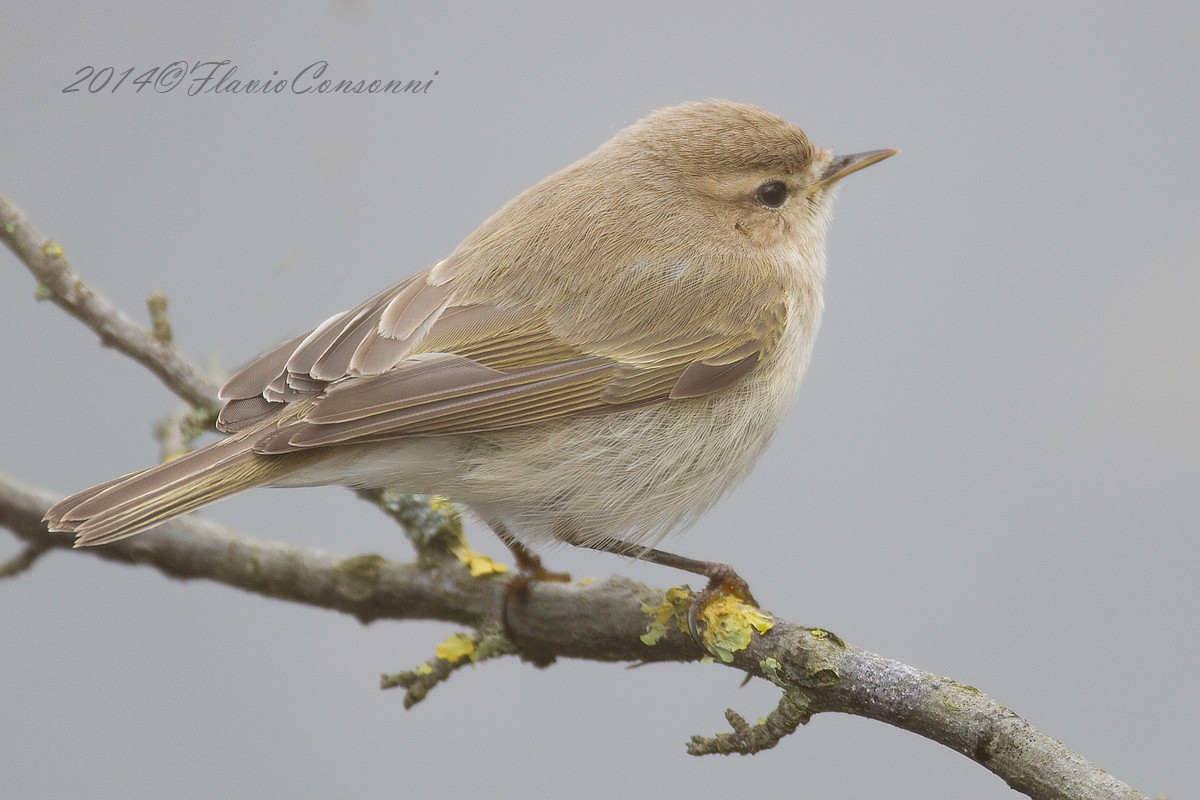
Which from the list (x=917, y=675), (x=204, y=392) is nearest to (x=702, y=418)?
(x=917, y=675)

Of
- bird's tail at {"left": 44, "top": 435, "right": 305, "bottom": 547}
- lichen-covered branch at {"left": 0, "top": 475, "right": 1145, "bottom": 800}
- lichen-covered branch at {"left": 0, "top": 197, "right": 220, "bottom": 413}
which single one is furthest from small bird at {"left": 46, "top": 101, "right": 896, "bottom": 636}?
lichen-covered branch at {"left": 0, "top": 197, "right": 220, "bottom": 413}

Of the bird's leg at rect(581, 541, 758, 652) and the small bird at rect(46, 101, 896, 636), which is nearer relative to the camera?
the bird's leg at rect(581, 541, 758, 652)

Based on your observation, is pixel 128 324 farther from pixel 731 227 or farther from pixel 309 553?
pixel 731 227

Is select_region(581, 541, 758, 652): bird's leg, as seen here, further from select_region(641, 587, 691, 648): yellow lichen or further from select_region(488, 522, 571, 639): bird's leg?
select_region(488, 522, 571, 639): bird's leg

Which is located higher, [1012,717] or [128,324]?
[128,324]

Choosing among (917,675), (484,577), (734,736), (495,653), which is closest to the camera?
(917,675)

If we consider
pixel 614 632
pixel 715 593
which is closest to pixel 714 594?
pixel 715 593
